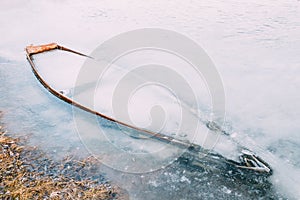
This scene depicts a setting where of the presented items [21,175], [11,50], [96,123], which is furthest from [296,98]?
[11,50]

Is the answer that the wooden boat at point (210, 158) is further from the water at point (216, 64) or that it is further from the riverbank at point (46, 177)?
the riverbank at point (46, 177)

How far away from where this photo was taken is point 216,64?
21.1ft

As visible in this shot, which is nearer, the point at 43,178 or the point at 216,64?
the point at 43,178

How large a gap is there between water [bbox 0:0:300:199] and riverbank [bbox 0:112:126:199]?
207 millimetres

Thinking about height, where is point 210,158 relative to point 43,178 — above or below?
above

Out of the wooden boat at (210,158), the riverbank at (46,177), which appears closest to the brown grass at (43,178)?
the riverbank at (46,177)

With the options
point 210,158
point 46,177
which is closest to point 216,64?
point 210,158

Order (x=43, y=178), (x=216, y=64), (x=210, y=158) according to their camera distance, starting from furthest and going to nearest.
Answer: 1. (x=216, y=64)
2. (x=210, y=158)
3. (x=43, y=178)

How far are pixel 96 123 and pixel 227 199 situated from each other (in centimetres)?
253

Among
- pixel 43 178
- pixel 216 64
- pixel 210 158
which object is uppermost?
pixel 216 64

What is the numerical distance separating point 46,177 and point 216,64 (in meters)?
4.76

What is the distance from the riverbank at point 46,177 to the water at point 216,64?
21 cm

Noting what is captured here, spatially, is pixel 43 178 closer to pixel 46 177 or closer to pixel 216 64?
pixel 46 177

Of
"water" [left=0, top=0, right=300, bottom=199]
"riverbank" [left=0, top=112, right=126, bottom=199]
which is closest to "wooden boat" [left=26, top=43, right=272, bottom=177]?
"water" [left=0, top=0, right=300, bottom=199]
